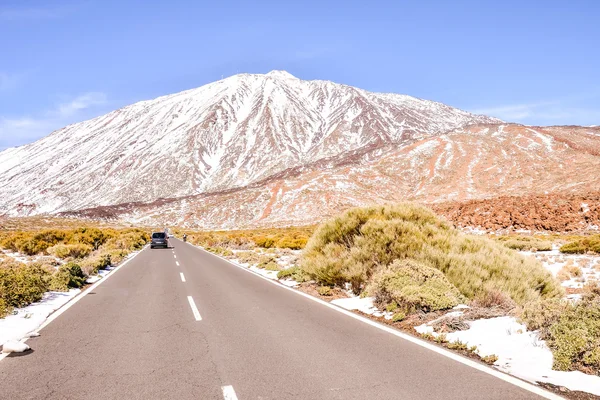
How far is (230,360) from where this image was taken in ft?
19.0

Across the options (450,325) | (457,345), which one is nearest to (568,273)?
(450,325)

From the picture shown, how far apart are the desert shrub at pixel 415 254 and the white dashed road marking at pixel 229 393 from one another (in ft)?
21.3

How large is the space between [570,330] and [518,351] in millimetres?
733

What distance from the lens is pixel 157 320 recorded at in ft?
27.8

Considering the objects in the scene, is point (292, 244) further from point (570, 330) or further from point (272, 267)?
point (570, 330)

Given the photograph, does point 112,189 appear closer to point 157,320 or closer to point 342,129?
point 342,129

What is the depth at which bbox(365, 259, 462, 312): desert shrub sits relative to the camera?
327 inches

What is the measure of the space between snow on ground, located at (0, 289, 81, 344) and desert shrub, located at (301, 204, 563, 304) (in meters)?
7.07

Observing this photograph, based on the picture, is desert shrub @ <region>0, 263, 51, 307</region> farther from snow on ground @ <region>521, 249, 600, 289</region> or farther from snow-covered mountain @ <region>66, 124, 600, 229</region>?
snow-covered mountain @ <region>66, 124, 600, 229</region>

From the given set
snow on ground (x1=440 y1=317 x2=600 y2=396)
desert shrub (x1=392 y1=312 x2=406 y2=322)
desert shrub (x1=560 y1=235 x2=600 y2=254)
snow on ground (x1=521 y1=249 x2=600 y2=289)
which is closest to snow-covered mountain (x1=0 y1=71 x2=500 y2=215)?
desert shrub (x1=560 y1=235 x2=600 y2=254)

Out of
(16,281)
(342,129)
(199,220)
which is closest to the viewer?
(16,281)

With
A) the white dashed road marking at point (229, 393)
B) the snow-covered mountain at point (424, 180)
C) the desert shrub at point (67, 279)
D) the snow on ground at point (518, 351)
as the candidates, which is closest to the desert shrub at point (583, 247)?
the snow on ground at point (518, 351)

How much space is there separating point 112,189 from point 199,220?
231 ft

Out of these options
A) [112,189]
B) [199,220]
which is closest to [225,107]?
[112,189]
